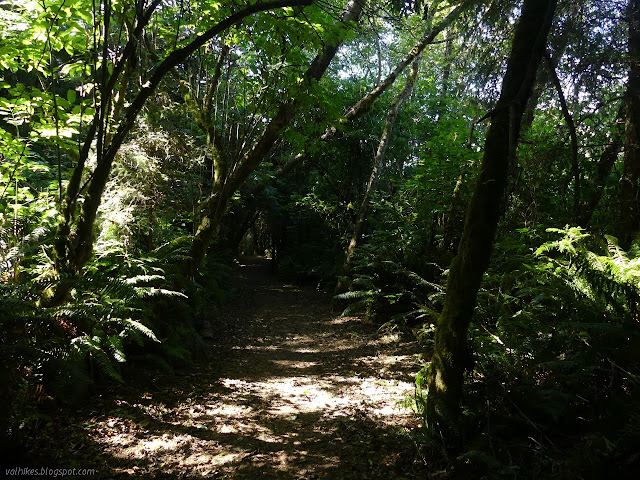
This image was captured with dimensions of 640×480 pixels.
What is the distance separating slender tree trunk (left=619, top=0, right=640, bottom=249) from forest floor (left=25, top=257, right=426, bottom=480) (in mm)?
3704

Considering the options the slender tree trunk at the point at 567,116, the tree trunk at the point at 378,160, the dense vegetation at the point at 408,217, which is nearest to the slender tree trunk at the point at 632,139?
the dense vegetation at the point at 408,217

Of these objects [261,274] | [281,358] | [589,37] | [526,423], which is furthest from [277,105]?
[261,274]

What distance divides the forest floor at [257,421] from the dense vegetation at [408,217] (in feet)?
1.07

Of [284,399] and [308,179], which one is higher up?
[308,179]

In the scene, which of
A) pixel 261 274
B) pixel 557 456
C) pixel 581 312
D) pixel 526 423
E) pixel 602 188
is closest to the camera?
pixel 557 456

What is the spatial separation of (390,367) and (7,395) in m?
4.57

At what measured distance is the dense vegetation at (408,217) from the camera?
2.94 meters

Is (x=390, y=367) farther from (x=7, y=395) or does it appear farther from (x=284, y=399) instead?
(x=7, y=395)

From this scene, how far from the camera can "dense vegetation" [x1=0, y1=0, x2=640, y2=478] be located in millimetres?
2936

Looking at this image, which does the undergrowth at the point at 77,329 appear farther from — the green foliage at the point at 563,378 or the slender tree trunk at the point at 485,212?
the green foliage at the point at 563,378

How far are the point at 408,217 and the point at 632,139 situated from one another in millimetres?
4769

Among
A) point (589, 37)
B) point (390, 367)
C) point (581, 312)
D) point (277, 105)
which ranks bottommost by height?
point (390, 367)

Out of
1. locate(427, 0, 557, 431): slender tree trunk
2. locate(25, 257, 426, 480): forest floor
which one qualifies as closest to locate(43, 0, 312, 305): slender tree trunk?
locate(25, 257, 426, 480): forest floor

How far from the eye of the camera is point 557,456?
2594mm
